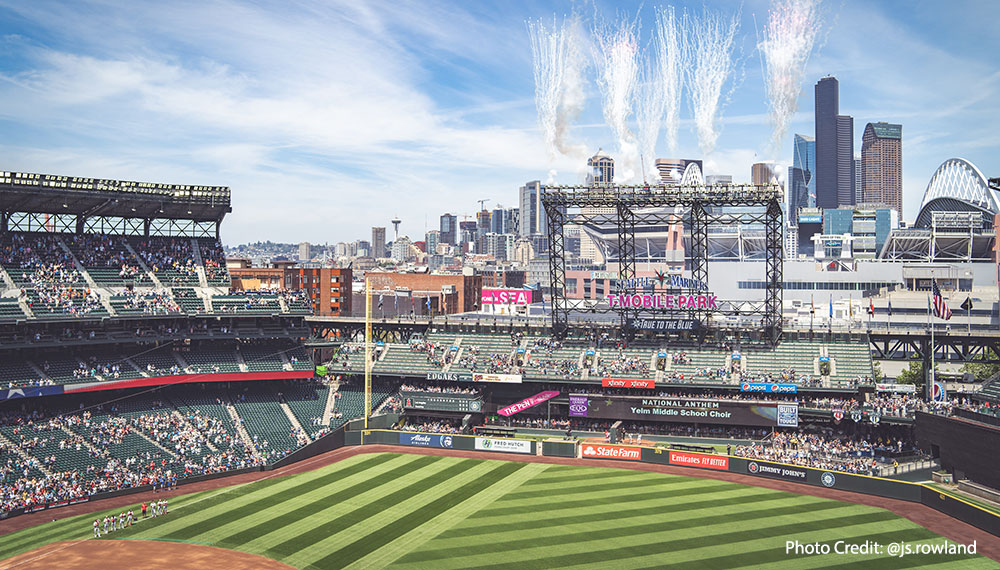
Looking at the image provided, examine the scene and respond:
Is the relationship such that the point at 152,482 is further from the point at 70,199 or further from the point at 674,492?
the point at 674,492

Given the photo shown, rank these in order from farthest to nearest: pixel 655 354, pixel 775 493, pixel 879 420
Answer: pixel 655 354, pixel 879 420, pixel 775 493

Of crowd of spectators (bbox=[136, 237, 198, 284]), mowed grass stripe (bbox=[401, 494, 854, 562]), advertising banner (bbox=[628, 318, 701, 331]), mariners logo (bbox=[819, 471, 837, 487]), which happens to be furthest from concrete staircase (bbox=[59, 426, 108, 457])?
mariners logo (bbox=[819, 471, 837, 487])

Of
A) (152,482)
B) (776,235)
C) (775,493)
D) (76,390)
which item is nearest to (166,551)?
(152,482)

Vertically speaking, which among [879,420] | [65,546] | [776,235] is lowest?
[65,546]

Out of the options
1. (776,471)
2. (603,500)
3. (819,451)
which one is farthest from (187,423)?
(819,451)

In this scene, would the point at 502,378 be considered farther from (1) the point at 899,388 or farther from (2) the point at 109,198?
(2) the point at 109,198

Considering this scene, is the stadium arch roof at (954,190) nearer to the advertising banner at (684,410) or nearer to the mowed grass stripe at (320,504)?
the advertising banner at (684,410)
